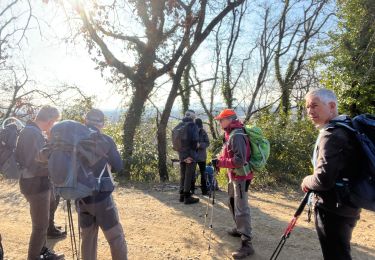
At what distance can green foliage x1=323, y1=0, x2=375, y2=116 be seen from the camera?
12.1m

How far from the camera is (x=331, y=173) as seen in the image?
2.67m

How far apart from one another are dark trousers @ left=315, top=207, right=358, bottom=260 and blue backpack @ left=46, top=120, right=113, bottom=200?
2.15 m

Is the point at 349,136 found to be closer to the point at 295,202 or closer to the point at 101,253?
the point at 101,253

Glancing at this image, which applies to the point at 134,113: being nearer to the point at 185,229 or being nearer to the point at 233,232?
the point at 185,229

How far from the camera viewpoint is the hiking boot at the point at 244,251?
4641 mm

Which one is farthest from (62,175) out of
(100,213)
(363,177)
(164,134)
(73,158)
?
(164,134)

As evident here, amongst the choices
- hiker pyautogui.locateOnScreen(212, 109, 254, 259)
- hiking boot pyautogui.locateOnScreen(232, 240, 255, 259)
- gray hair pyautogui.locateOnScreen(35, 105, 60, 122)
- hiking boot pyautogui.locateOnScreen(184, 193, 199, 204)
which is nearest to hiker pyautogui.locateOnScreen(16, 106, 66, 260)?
gray hair pyautogui.locateOnScreen(35, 105, 60, 122)

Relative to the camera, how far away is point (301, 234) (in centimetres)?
561

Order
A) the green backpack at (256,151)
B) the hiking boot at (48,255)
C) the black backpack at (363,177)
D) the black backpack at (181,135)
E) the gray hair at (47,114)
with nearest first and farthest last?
the black backpack at (363,177) < the gray hair at (47,114) < the hiking boot at (48,255) < the green backpack at (256,151) < the black backpack at (181,135)

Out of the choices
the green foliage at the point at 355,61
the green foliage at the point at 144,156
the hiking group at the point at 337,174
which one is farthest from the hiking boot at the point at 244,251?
the green foliage at the point at 355,61

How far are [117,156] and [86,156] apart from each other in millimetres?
384

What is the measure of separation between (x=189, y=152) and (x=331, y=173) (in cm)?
471

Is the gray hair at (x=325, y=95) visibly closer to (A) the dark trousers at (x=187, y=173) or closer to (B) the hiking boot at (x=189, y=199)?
(A) the dark trousers at (x=187, y=173)

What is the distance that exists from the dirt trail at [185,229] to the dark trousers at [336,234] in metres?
2.01
